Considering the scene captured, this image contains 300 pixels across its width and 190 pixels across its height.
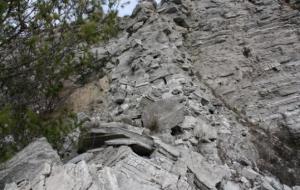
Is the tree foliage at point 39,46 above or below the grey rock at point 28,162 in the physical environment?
above

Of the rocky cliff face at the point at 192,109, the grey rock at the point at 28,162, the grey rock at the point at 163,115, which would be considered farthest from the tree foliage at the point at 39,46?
the grey rock at the point at 163,115

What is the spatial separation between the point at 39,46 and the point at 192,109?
17.5 feet

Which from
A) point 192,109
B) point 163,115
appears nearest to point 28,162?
point 163,115

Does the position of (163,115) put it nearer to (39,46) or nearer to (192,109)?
(192,109)

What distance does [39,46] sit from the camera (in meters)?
8.66

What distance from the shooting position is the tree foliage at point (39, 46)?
816 cm

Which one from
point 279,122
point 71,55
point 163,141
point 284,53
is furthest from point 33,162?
point 284,53

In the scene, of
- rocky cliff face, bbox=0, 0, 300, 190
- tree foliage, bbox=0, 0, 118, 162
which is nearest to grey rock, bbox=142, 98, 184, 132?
rocky cliff face, bbox=0, 0, 300, 190

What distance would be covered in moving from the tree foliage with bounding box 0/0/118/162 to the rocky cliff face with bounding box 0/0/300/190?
1.06 meters

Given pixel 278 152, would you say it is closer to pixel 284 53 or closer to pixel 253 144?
pixel 253 144

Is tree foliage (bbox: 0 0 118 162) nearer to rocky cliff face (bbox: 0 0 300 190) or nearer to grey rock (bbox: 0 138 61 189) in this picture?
grey rock (bbox: 0 138 61 189)

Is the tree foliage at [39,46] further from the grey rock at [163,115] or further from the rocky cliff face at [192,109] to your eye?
the grey rock at [163,115]

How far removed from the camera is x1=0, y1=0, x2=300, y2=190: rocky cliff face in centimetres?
853

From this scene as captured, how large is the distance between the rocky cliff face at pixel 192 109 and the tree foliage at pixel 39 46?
3.46 ft
